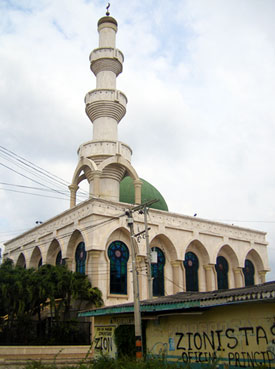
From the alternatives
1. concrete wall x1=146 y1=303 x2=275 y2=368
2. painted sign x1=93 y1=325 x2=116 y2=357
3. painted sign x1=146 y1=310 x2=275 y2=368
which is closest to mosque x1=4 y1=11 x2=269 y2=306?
painted sign x1=93 y1=325 x2=116 y2=357

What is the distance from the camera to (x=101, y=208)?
2914cm

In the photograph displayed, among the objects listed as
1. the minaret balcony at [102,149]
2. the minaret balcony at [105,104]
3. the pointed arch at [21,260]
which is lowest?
the pointed arch at [21,260]

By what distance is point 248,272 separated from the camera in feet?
126

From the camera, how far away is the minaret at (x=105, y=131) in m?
32.1

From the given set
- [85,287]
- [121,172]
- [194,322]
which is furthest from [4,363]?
[121,172]

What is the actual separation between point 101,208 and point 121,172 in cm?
497

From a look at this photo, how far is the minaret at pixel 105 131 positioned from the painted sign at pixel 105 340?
44.3ft

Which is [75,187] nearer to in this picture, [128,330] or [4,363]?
[4,363]

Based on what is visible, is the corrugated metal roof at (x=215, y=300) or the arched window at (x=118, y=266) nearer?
the corrugated metal roof at (x=215, y=300)

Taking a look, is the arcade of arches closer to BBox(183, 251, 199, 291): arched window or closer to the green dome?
BBox(183, 251, 199, 291): arched window

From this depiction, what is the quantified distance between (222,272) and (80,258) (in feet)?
43.5

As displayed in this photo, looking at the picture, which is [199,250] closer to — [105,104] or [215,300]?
[105,104]

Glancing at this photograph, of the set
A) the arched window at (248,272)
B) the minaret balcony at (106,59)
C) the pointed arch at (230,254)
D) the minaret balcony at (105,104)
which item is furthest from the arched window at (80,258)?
the arched window at (248,272)

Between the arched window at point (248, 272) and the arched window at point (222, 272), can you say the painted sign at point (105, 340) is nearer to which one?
the arched window at point (222, 272)
